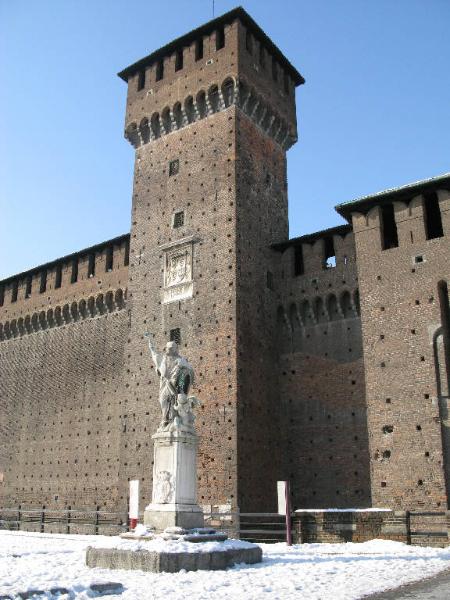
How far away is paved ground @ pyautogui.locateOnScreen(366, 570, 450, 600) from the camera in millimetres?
6254

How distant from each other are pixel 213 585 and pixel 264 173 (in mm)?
16594

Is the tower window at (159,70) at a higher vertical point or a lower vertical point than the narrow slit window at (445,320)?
higher

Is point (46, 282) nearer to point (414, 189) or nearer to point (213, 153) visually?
point (213, 153)

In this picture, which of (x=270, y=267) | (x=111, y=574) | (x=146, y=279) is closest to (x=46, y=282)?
(x=146, y=279)

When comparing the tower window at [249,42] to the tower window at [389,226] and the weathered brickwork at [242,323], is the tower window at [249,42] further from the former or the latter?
the tower window at [389,226]

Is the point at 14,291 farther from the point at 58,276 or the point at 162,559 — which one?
the point at 162,559

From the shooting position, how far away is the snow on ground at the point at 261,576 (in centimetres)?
655

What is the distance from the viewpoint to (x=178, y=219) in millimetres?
20938

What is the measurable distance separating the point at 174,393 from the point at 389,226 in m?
10.1

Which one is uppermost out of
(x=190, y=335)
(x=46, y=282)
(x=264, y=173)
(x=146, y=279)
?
(x=264, y=173)

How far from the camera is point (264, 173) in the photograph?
2162cm

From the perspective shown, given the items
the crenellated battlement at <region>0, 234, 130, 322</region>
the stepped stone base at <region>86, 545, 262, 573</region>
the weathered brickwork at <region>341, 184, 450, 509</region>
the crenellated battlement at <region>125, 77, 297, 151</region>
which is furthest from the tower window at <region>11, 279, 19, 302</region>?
the stepped stone base at <region>86, 545, 262, 573</region>

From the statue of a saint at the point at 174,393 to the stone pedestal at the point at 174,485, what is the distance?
199mm

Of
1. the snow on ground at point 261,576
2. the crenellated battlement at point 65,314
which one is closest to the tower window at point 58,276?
the crenellated battlement at point 65,314
